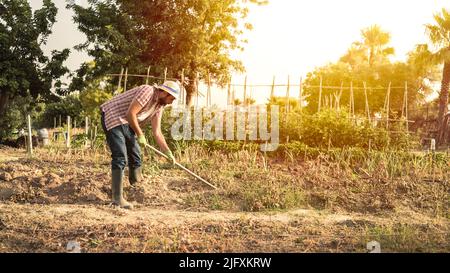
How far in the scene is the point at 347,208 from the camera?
6.40m

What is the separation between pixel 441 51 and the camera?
23797 millimetres

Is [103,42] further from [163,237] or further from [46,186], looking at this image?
[163,237]

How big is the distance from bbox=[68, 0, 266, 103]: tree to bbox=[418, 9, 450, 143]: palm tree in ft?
31.9

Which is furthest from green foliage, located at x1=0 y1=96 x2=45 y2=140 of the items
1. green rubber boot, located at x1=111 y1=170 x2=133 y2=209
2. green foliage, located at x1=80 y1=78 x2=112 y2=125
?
green rubber boot, located at x1=111 y1=170 x2=133 y2=209

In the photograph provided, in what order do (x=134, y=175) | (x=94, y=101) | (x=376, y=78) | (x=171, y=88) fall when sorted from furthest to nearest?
(x=376, y=78) < (x=94, y=101) < (x=134, y=175) < (x=171, y=88)

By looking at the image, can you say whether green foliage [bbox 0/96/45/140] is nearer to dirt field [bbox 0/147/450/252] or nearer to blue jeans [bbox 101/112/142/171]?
dirt field [bbox 0/147/450/252]

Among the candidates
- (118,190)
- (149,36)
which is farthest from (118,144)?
(149,36)

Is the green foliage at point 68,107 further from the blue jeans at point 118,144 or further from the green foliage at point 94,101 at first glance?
the blue jeans at point 118,144

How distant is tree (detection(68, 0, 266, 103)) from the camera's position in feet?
68.7

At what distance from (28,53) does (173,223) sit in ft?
61.4

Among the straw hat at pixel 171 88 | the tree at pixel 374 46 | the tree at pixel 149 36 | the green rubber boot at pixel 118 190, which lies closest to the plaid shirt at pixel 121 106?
the straw hat at pixel 171 88

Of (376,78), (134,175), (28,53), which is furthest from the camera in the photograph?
(376,78)

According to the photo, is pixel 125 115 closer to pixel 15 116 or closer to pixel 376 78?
pixel 15 116
